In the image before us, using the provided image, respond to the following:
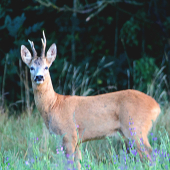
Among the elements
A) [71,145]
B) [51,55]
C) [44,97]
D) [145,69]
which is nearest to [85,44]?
[145,69]

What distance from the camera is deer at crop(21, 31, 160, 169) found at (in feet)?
14.3

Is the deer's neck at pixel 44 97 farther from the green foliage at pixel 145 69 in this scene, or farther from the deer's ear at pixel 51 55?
the green foliage at pixel 145 69

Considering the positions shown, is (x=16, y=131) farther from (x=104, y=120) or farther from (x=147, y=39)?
(x=147, y=39)

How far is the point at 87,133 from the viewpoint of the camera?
176 inches

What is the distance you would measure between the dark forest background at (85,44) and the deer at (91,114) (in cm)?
274

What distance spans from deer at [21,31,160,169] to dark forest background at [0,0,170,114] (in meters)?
2.74

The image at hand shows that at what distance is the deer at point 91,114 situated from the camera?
4348mm

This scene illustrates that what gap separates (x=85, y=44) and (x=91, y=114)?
4.50 metres

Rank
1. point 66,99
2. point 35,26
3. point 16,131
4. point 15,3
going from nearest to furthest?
point 66,99 < point 16,131 < point 35,26 < point 15,3

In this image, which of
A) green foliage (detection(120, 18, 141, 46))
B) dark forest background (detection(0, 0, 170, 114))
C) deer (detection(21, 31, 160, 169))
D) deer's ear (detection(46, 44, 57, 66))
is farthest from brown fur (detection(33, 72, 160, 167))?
green foliage (detection(120, 18, 141, 46))

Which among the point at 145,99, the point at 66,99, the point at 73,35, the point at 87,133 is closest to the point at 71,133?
the point at 87,133

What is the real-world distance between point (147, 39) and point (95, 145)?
14.6 ft

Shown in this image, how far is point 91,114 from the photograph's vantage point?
14.9ft

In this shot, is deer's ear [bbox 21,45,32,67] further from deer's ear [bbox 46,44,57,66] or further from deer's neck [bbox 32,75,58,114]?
deer's neck [bbox 32,75,58,114]
